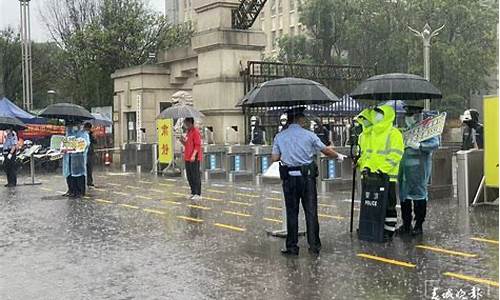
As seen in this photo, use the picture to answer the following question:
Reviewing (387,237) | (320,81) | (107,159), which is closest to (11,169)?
(107,159)

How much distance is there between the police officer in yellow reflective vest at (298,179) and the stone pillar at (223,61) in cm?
1310

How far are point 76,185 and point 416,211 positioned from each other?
8.72 meters

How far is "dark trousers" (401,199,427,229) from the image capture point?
9008 millimetres

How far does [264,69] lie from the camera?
72.0 ft

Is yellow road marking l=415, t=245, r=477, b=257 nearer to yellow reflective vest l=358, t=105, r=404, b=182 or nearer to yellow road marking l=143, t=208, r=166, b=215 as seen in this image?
yellow reflective vest l=358, t=105, r=404, b=182

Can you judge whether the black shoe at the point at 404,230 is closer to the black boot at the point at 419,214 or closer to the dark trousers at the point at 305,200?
the black boot at the point at 419,214

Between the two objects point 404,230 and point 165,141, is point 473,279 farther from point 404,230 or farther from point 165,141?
point 165,141

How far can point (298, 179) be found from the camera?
26.7 ft

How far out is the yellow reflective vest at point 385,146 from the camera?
8398mm

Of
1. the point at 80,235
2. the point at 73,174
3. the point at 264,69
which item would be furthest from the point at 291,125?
the point at 264,69

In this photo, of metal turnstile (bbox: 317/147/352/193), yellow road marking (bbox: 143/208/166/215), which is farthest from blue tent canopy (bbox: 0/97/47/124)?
yellow road marking (bbox: 143/208/166/215)

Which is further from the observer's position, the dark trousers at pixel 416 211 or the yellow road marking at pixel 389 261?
the dark trousers at pixel 416 211

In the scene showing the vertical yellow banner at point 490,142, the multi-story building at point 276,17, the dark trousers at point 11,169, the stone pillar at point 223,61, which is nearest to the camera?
the vertical yellow banner at point 490,142

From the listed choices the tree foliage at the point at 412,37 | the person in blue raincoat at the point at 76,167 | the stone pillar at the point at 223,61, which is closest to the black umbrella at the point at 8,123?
the person in blue raincoat at the point at 76,167
